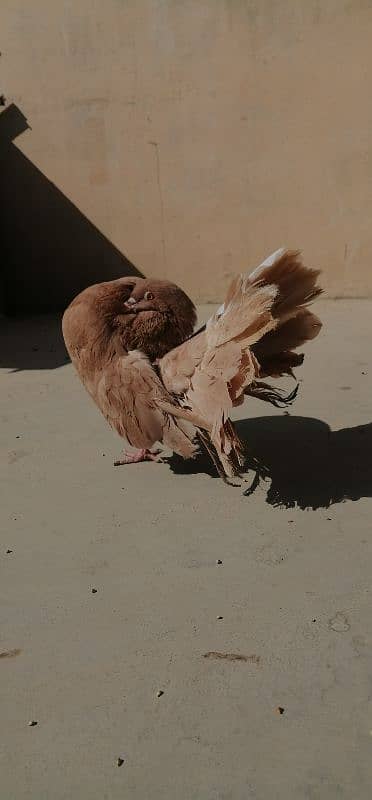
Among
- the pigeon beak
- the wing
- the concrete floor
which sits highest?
the pigeon beak

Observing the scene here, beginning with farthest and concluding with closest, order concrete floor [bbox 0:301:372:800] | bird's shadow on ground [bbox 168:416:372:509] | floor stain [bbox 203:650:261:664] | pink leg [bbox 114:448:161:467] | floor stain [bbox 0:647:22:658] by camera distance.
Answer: pink leg [bbox 114:448:161:467] < bird's shadow on ground [bbox 168:416:372:509] < floor stain [bbox 0:647:22:658] < floor stain [bbox 203:650:261:664] < concrete floor [bbox 0:301:372:800]

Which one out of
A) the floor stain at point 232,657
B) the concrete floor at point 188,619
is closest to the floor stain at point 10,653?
the concrete floor at point 188,619

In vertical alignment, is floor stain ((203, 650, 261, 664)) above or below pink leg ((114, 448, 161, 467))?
above

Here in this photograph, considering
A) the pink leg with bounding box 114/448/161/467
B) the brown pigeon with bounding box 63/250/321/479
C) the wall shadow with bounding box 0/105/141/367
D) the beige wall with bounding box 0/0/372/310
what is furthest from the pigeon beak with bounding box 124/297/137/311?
the wall shadow with bounding box 0/105/141/367

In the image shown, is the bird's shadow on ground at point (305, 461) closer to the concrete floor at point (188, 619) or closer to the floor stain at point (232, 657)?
the concrete floor at point (188, 619)

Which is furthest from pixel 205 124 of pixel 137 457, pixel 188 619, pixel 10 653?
pixel 10 653

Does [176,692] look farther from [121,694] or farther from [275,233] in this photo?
[275,233]

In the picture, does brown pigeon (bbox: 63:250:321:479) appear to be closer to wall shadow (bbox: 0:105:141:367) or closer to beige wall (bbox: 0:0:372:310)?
beige wall (bbox: 0:0:372:310)
